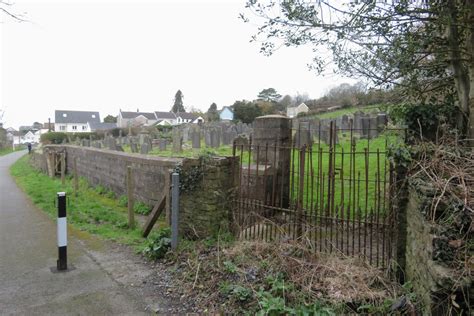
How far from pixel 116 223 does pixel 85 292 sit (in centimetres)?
348

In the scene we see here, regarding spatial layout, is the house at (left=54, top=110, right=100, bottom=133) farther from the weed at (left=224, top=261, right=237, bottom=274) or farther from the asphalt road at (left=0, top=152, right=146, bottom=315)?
the weed at (left=224, top=261, right=237, bottom=274)

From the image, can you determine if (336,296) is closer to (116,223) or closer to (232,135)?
(116,223)

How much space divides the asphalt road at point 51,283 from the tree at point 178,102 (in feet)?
306

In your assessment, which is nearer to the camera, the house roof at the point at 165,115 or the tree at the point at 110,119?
the house roof at the point at 165,115

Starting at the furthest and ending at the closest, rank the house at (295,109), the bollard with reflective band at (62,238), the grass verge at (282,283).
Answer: the house at (295,109), the bollard with reflective band at (62,238), the grass verge at (282,283)

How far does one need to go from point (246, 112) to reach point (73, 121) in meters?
61.7

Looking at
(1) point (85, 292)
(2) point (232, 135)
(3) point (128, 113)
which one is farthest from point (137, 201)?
(3) point (128, 113)

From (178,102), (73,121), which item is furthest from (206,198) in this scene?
(178,102)

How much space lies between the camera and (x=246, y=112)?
1650 inches

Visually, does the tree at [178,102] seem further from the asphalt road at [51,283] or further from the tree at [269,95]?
Answer: the asphalt road at [51,283]

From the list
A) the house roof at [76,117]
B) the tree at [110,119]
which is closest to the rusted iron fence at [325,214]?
the house roof at [76,117]

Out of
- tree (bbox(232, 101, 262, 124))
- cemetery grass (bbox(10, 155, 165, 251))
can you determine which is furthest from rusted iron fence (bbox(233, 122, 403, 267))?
tree (bbox(232, 101, 262, 124))

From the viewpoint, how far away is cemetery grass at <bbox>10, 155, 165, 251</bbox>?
21.7 ft

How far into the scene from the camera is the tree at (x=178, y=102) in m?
98.3
